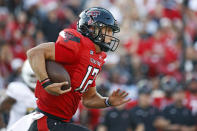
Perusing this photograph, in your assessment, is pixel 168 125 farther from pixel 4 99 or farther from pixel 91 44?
pixel 91 44

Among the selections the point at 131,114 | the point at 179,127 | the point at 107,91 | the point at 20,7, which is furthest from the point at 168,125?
the point at 20,7

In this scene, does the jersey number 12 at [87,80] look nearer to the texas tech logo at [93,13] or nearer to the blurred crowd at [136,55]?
the texas tech logo at [93,13]

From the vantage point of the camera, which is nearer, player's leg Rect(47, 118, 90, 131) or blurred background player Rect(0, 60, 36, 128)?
player's leg Rect(47, 118, 90, 131)

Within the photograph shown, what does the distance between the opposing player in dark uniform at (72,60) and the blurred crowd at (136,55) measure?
13.9 ft

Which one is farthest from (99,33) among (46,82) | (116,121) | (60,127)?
(116,121)

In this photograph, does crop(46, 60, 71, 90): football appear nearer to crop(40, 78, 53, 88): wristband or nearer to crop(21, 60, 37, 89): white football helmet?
crop(40, 78, 53, 88): wristband

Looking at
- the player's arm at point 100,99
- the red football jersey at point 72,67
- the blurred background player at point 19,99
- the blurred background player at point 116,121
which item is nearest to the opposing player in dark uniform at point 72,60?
the red football jersey at point 72,67

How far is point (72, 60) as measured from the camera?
413 cm

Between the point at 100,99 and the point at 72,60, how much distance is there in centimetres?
87

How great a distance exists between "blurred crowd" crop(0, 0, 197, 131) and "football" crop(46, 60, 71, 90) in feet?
14.8

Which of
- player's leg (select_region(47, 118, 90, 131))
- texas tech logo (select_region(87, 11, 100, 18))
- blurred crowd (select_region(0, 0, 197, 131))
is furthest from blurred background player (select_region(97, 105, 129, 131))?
texas tech logo (select_region(87, 11, 100, 18))

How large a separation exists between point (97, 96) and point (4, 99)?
134cm

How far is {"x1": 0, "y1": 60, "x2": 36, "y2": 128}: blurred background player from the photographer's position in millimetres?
5469

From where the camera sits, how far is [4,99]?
18.0 feet
